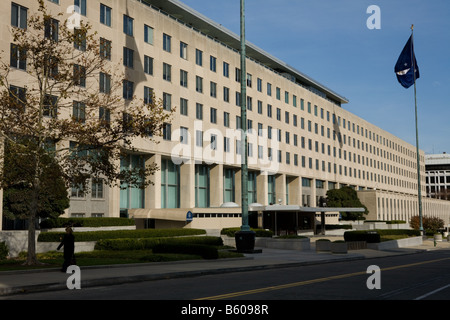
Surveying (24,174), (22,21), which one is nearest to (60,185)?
(24,174)

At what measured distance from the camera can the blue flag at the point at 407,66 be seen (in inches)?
2255

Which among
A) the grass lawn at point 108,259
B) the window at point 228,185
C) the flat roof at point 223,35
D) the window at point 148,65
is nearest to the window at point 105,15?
the window at point 148,65

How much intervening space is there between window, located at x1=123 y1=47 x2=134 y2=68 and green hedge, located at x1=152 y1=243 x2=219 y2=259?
83.4ft

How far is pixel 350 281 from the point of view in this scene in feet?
55.6

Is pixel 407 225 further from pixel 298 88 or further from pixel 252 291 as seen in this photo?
pixel 252 291

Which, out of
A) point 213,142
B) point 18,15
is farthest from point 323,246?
point 18,15

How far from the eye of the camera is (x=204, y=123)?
195 feet

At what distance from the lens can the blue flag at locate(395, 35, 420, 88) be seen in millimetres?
57281

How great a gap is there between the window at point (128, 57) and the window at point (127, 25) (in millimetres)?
1659

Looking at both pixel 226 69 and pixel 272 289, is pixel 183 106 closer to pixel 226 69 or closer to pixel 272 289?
pixel 226 69

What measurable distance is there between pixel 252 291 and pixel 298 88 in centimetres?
7249

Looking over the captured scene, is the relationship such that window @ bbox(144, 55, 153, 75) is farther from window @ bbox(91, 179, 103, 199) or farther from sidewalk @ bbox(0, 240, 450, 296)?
sidewalk @ bbox(0, 240, 450, 296)

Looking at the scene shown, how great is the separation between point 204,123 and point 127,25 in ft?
46.7

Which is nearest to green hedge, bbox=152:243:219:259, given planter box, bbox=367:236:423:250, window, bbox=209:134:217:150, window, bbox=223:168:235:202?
planter box, bbox=367:236:423:250
